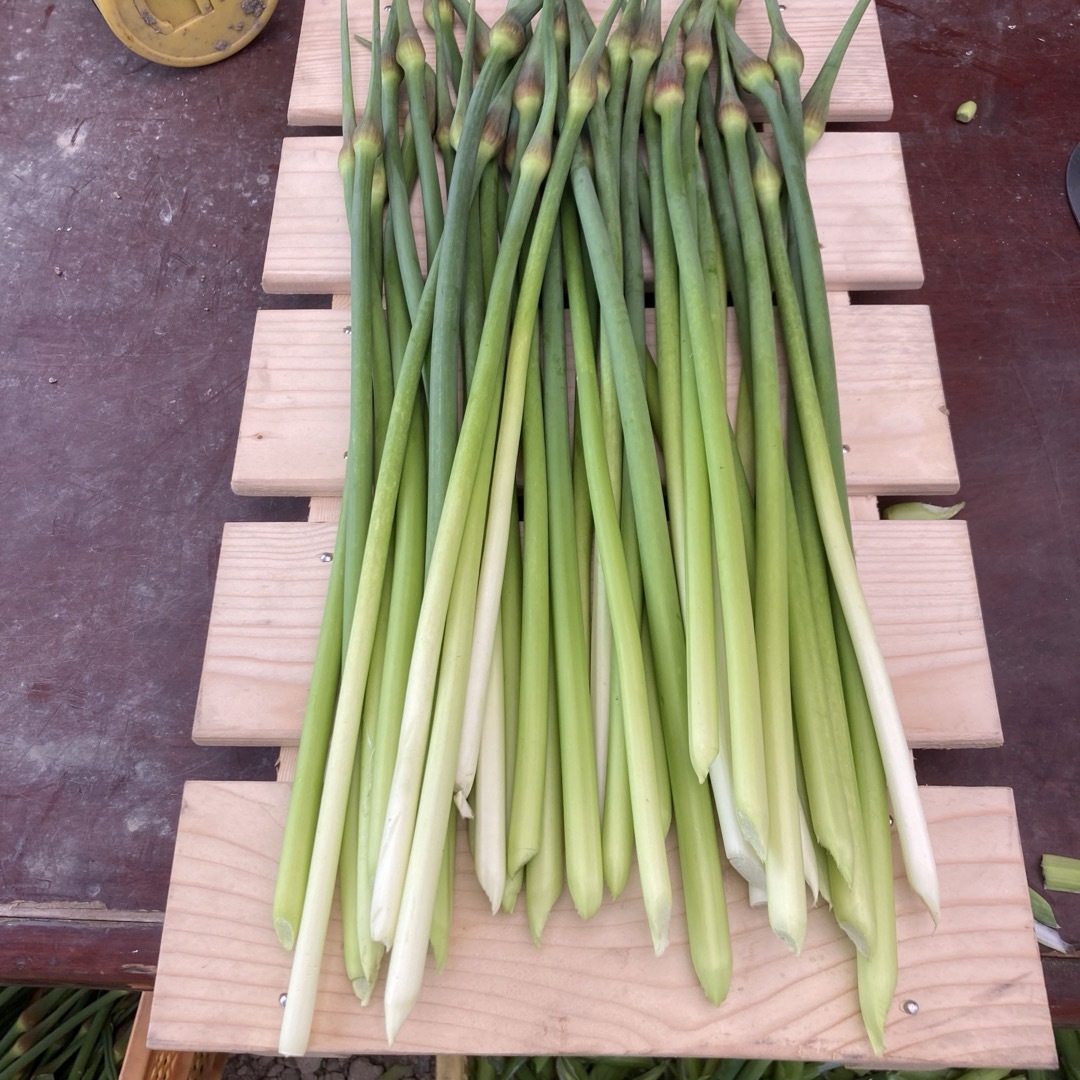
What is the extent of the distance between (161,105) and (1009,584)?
1.80 meters

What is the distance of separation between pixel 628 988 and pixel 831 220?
3.51 ft

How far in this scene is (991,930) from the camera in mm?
854

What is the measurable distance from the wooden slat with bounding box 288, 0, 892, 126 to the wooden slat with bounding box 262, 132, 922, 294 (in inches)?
3.6

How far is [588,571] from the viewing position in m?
0.94

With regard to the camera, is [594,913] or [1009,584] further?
[1009,584]

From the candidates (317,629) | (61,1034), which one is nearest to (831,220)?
(317,629)

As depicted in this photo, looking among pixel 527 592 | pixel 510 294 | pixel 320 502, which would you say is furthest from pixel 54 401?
pixel 527 592

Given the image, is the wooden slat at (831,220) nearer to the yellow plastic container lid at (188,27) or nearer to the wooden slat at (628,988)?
the yellow plastic container lid at (188,27)

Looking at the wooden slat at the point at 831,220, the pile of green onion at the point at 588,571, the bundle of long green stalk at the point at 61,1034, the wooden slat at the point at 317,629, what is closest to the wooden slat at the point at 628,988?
the pile of green onion at the point at 588,571

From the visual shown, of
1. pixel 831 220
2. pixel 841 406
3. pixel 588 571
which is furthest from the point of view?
pixel 831 220

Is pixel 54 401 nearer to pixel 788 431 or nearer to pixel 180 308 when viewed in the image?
pixel 180 308

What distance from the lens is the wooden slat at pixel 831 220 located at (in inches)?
47.2

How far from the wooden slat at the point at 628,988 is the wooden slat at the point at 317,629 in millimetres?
178

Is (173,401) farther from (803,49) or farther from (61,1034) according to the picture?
(803,49)
